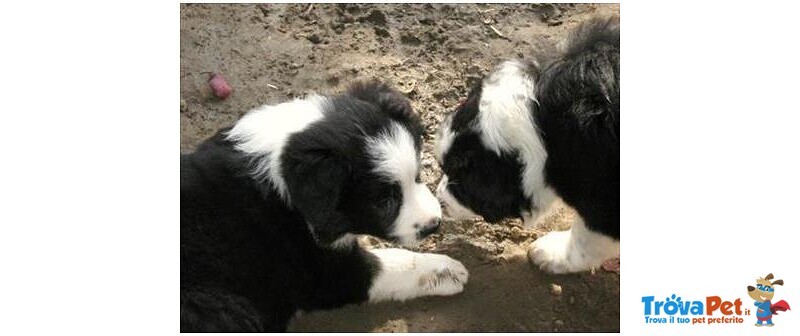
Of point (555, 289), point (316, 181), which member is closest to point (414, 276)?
point (555, 289)

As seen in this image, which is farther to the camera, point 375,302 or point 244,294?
point 375,302

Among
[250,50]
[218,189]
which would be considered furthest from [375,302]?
[250,50]

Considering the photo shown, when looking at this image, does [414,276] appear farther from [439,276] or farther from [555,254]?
[555,254]

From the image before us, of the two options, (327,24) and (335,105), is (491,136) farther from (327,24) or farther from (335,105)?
(327,24)

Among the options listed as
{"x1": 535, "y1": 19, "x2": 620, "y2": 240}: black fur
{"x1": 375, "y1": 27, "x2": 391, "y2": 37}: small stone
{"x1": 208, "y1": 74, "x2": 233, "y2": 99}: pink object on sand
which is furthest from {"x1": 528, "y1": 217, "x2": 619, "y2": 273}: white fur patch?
{"x1": 208, "y1": 74, "x2": 233, "y2": 99}: pink object on sand

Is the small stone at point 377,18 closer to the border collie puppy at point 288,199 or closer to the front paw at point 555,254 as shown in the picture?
the border collie puppy at point 288,199
